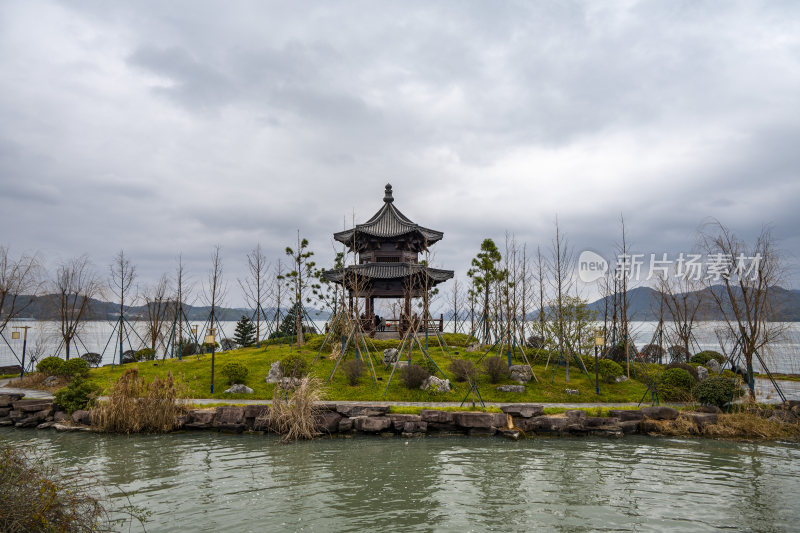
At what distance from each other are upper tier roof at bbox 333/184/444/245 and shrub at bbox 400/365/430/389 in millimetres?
11817

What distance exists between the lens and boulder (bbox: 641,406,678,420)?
46.3 feet

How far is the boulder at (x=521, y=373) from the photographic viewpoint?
60.7ft

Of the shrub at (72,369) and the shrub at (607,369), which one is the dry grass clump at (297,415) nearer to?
the shrub at (72,369)

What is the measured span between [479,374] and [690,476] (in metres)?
9.76

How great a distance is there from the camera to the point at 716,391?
14906mm

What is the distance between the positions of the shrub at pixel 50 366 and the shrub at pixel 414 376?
1464 centimetres

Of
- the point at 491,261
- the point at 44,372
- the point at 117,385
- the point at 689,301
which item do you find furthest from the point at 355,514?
the point at 689,301

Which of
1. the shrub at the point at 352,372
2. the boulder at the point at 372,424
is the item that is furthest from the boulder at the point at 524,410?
the shrub at the point at 352,372

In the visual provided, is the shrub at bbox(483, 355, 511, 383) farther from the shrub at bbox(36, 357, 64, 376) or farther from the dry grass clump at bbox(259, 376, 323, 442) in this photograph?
the shrub at bbox(36, 357, 64, 376)

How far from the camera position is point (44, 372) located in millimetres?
19859

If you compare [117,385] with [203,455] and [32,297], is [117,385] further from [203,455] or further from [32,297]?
[32,297]

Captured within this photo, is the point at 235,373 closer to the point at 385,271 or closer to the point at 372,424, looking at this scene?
the point at 372,424

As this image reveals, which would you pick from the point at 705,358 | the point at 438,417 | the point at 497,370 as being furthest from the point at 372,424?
the point at 705,358

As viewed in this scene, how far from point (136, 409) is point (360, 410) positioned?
6515 mm
